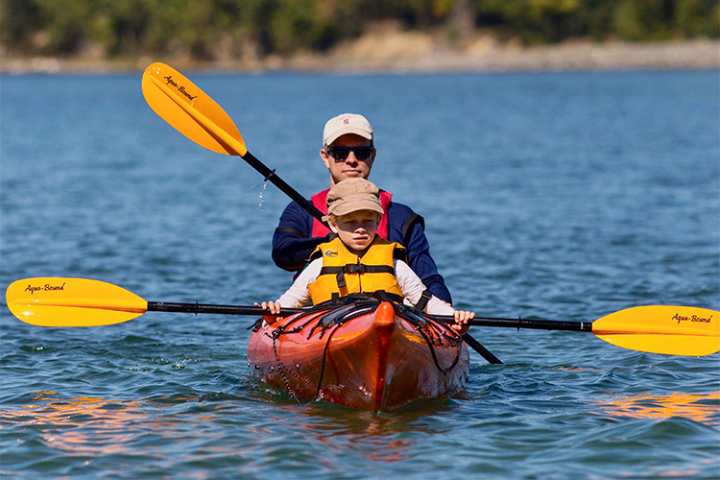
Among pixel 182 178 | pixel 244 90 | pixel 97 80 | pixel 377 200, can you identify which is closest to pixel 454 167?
pixel 182 178

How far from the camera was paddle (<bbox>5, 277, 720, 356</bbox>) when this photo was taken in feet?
29.5

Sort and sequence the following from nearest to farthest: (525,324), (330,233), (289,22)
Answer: (525,324), (330,233), (289,22)

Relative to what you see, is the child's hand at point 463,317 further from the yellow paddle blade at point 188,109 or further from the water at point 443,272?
the yellow paddle blade at point 188,109

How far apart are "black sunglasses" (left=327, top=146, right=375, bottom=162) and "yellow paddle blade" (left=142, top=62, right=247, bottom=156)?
75.4 inches

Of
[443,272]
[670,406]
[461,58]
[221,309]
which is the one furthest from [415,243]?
[461,58]

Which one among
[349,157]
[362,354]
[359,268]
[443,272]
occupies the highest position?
[349,157]

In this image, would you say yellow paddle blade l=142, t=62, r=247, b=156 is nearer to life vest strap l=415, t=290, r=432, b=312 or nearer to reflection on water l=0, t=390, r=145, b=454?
reflection on water l=0, t=390, r=145, b=454

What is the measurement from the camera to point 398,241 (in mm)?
8805

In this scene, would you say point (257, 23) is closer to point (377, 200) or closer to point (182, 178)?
point (182, 178)

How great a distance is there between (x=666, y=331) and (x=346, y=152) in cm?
252

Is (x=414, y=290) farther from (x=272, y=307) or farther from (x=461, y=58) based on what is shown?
(x=461, y=58)

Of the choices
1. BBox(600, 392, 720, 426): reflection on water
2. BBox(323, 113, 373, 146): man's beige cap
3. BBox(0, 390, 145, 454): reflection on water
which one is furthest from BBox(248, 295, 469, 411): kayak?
BBox(323, 113, 373, 146): man's beige cap

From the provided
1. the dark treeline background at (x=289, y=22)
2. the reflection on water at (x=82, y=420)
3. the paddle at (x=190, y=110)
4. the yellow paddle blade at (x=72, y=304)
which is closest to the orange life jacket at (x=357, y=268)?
the reflection on water at (x=82, y=420)

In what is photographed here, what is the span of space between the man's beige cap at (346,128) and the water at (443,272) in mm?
1754
